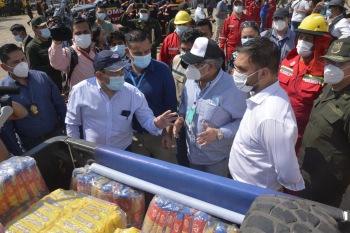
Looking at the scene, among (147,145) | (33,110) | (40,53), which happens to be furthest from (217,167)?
(40,53)

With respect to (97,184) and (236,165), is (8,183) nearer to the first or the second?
(97,184)

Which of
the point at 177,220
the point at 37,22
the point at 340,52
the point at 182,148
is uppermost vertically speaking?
the point at 37,22

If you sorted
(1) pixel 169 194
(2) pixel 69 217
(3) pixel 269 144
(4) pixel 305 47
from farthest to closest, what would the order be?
(4) pixel 305 47 → (3) pixel 269 144 → (1) pixel 169 194 → (2) pixel 69 217

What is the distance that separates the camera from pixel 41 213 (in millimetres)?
1546

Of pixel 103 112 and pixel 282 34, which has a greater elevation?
pixel 282 34

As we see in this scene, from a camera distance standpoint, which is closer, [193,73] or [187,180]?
[187,180]

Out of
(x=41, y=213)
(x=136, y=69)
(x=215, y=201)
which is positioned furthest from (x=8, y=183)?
(x=136, y=69)

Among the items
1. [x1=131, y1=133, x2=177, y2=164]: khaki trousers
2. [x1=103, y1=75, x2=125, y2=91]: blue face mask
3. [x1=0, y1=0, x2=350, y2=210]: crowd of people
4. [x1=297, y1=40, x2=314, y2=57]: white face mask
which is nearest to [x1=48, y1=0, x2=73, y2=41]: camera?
[x1=0, y1=0, x2=350, y2=210]: crowd of people

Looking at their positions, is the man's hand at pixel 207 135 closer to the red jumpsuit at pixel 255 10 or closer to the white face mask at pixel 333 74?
the white face mask at pixel 333 74

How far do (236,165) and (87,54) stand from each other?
269 centimetres

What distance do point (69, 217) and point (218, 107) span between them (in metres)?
1.52

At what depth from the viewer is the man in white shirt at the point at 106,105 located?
254 centimetres

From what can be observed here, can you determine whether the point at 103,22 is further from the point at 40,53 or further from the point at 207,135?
the point at 207,135

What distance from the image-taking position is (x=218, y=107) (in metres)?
2.49
